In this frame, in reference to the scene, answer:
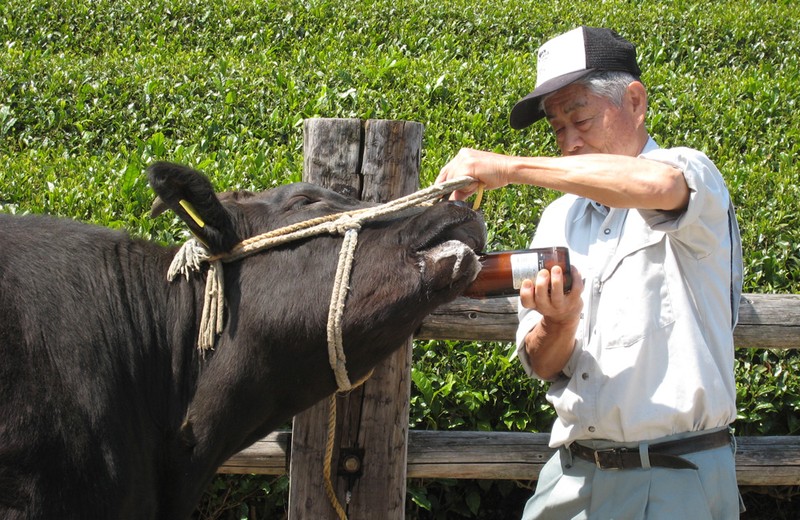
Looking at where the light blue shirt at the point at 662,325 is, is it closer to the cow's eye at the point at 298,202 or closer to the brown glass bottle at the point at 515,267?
the brown glass bottle at the point at 515,267

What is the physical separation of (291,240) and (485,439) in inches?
69.0

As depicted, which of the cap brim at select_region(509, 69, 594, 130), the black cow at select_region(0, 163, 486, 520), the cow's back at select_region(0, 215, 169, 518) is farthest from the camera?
the cap brim at select_region(509, 69, 594, 130)

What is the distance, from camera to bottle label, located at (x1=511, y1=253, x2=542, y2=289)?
2615 millimetres

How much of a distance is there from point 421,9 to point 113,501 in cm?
1108

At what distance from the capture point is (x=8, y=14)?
11.1 m

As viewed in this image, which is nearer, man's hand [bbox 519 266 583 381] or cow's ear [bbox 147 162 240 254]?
cow's ear [bbox 147 162 240 254]

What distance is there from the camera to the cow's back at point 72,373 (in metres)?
2.14

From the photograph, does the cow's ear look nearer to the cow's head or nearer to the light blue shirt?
the cow's head

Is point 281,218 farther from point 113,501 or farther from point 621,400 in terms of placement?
point 621,400

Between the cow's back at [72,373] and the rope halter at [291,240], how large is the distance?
0.18m

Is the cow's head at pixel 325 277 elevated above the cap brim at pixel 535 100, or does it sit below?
below

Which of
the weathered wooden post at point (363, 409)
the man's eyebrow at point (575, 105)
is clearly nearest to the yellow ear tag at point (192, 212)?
the weathered wooden post at point (363, 409)

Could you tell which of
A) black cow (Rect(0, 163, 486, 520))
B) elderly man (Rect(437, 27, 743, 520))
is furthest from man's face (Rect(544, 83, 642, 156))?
black cow (Rect(0, 163, 486, 520))

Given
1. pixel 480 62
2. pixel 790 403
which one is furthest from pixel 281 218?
pixel 480 62
